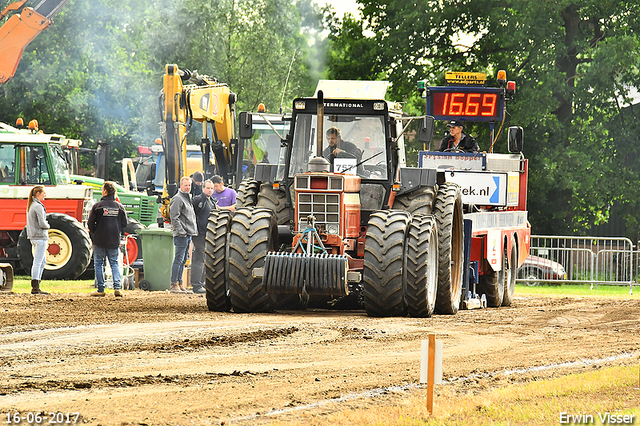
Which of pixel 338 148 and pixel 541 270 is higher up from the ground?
pixel 338 148

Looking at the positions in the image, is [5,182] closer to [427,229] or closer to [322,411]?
[427,229]

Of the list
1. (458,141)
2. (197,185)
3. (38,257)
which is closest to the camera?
(38,257)

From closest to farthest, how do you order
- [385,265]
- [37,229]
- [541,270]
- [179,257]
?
[385,265] < [37,229] < [179,257] < [541,270]

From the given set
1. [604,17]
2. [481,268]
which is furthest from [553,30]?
[481,268]

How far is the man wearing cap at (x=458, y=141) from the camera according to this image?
734 inches

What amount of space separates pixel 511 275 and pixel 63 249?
8.82 meters

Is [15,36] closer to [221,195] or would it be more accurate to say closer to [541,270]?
[221,195]

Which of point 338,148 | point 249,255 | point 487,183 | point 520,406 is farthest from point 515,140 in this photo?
point 520,406

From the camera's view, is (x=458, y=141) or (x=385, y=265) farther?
(x=458, y=141)

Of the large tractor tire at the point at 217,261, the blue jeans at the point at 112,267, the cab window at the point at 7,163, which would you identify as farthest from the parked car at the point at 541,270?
the large tractor tire at the point at 217,261

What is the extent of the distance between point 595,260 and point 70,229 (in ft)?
39.8

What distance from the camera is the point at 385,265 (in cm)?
1226

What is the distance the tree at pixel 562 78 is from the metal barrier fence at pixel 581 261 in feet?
18.7

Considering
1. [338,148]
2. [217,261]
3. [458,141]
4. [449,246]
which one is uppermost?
[458,141]
